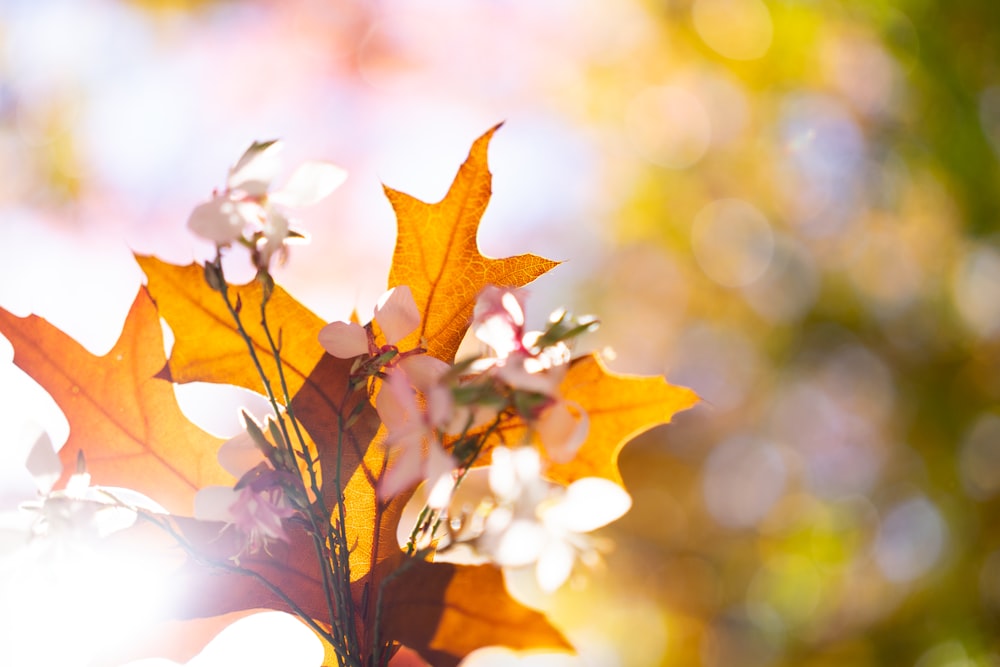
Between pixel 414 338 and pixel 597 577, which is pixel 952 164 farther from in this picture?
pixel 414 338

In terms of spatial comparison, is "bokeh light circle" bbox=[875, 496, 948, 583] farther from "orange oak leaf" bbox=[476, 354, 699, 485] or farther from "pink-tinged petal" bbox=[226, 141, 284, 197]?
"pink-tinged petal" bbox=[226, 141, 284, 197]

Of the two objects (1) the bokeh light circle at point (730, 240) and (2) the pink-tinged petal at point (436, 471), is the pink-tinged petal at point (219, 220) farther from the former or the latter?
(1) the bokeh light circle at point (730, 240)

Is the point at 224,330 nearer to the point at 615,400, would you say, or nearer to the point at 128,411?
the point at 128,411

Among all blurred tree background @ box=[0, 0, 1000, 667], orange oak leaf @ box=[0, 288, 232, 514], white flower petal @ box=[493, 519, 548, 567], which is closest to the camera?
white flower petal @ box=[493, 519, 548, 567]

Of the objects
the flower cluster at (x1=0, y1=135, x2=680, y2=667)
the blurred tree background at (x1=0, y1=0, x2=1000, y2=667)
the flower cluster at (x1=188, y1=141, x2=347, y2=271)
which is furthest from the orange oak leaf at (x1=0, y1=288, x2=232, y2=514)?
the blurred tree background at (x1=0, y1=0, x2=1000, y2=667)

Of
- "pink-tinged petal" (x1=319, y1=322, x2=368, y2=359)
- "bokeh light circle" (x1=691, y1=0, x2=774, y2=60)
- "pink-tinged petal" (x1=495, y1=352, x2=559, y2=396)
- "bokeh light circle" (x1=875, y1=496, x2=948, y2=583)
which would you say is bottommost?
"bokeh light circle" (x1=875, y1=496, x2=948, y2=583)

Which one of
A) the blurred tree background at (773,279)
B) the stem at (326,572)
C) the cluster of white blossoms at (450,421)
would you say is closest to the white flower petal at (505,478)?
the cluster of white blossoms at (450,421)

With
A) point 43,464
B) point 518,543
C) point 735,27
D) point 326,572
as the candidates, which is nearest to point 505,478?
point 518,543
